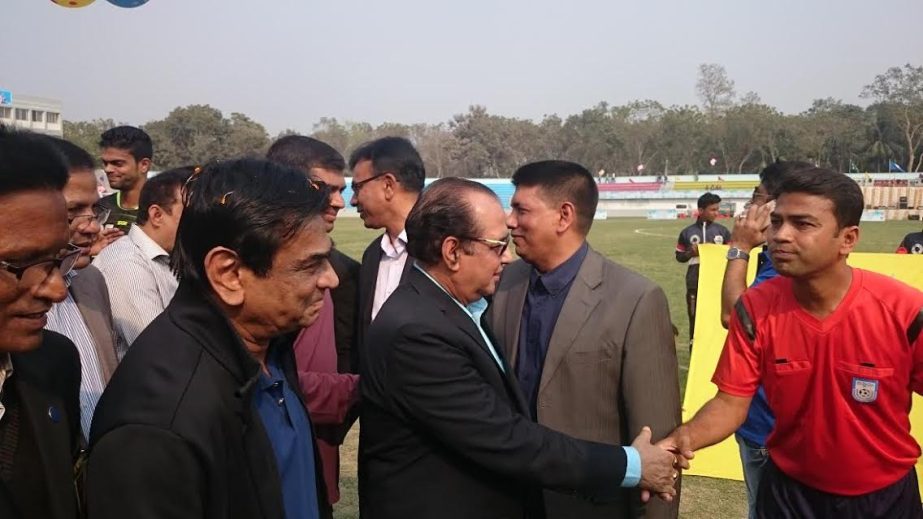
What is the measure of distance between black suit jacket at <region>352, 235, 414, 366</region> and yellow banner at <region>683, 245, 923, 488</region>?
322 cm

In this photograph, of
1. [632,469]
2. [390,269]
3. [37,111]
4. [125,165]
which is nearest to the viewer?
[632,469]

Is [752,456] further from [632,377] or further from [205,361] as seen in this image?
[205,361]

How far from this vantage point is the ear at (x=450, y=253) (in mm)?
2592

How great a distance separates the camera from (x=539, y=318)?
11.6ft

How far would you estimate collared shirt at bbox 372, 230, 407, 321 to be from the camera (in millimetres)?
4391

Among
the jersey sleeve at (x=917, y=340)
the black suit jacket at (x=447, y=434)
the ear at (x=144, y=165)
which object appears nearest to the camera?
the black suit jacket at (x=447, y=434)

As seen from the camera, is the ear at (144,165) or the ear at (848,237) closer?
the ear at (848,237)

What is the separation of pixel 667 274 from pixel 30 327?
18.2 m

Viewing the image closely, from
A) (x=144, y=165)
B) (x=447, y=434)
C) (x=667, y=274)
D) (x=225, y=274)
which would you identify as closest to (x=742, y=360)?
(x=447, y=434)

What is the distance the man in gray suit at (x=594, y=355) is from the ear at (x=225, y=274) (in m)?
1.81

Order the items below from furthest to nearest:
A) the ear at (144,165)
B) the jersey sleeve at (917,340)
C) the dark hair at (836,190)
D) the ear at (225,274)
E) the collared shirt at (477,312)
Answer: the ear at (144,165) < the dark hair at (836,190) < the jersey sleeve at (917,340) < the collared shirt at (477,312) < the ear at (225,274)

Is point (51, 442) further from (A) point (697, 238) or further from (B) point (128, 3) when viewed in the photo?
(A) point (697, 238)

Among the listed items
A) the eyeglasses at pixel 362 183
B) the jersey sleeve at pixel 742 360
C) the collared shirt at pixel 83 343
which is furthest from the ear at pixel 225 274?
the eyeglasses at pixel 362 183

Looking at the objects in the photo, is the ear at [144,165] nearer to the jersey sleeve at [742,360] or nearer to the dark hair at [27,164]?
the dark hair at [27,164]
